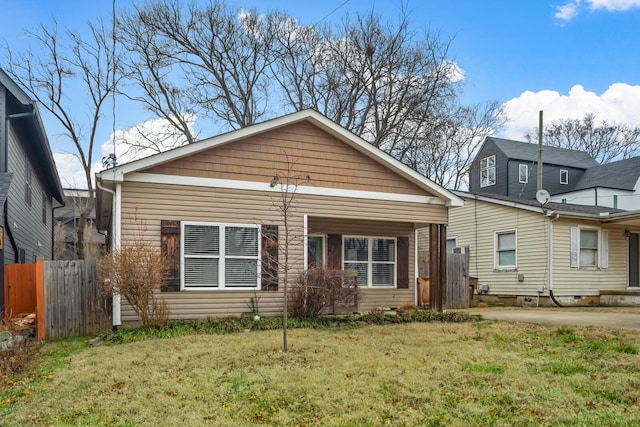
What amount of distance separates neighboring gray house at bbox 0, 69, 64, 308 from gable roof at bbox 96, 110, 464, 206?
2.22 meters

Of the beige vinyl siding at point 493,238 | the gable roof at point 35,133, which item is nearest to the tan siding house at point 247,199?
the gable roof at point 35,133

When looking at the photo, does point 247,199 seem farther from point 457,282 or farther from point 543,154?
point 543,154

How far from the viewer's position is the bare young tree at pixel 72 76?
73.3ft

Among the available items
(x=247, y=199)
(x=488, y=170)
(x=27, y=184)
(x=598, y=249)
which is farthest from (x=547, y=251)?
(x=27, y=184)

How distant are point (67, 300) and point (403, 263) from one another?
27.5ft

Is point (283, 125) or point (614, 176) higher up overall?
point (614, 176)

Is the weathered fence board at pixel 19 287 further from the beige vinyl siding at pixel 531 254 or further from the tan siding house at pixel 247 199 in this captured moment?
the beige vinyl siding at pixel 531 254

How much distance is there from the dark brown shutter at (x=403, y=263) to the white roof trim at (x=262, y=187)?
1.98 meters

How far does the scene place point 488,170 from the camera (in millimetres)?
30062

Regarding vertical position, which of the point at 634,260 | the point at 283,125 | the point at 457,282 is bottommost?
the point at 457,282

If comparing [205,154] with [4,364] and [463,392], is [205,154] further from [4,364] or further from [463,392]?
[463,392]

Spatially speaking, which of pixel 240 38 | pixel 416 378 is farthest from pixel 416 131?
pixel 416 378

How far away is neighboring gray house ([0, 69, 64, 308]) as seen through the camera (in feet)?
34.0

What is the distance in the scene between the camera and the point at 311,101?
25.8 meters
